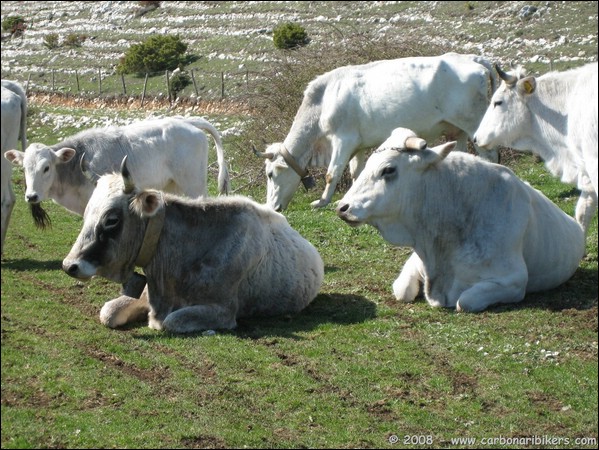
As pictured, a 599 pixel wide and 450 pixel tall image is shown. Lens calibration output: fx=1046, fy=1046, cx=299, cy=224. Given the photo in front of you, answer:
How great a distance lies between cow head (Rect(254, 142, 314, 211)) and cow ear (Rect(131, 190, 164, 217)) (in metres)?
8.74

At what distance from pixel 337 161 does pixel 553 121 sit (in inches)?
272

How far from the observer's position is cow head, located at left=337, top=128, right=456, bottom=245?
12227mm

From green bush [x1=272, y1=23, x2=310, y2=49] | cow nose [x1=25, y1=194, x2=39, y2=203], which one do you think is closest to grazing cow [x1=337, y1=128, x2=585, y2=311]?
cow nose [x1=25, y1=194, x2=39, y2=203]

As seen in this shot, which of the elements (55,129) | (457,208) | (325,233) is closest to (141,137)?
(325,233)

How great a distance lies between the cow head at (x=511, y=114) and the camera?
46.1ft

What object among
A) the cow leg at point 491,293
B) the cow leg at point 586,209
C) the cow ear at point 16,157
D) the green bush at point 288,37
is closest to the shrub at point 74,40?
the green bush at point 288,37

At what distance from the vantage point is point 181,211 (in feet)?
39.8

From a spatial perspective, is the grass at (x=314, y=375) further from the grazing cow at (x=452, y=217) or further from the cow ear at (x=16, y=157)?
the cow ear at (x=16, y=157)

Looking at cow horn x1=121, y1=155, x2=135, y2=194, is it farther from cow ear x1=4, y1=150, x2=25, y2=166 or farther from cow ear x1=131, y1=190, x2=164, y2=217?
cow ear x1=4, y1=150, x2=25, y2=166

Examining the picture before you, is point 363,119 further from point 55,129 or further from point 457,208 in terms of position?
point 55,129

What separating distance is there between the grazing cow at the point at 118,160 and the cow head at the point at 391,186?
19.2 ft

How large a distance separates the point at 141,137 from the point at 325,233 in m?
3.53

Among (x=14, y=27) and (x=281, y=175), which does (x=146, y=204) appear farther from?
(x=14, y=27)

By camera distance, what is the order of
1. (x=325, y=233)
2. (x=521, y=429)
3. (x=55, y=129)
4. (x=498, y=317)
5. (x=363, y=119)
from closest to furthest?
(x=521, y=429), (x=498, y=317), (x=325, y=233), (x=363, y=119), (x=55, y=129)
